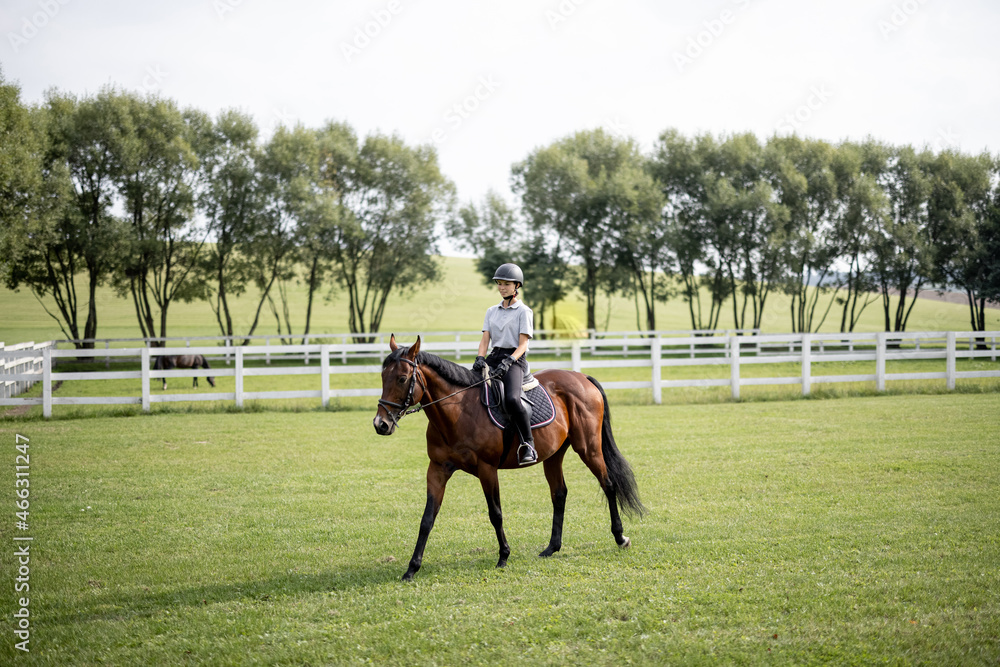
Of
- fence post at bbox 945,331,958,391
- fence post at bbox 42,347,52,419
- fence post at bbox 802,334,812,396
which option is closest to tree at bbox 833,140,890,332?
fence post at bbox 945,331,958,391

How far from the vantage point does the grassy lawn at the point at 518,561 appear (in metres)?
3.90

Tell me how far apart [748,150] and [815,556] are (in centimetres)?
3811

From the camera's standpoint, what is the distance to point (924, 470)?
319 inches

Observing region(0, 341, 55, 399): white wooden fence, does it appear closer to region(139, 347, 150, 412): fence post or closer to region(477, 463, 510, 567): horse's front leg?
region(139, 347, 150, 412): fence post

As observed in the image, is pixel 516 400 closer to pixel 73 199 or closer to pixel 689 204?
pixel 73 199

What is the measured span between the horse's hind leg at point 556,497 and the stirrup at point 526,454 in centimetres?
51

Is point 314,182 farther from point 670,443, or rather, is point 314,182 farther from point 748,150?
point 670,443

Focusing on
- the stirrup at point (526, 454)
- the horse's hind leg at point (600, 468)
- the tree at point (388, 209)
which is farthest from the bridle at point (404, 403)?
the tree at point (388, 209)

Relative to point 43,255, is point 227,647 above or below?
below

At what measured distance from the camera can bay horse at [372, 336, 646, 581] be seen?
509 cm

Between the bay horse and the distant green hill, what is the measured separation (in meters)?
32.8

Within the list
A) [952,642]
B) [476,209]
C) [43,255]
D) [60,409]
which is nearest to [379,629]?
[952,642]

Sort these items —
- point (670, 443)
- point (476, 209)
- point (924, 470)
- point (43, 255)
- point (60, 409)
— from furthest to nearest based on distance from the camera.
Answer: point (476, 209) < point (43, 255) < point (60, 409) < point (670, 443) < point (924, 470)

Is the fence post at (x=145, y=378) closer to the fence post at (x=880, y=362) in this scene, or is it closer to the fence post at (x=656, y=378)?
the fence post at (x=656, y=378)
